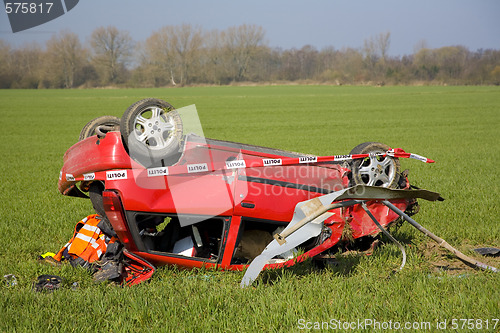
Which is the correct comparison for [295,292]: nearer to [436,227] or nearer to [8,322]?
[8,322]

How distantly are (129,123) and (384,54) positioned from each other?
11131 centimetres

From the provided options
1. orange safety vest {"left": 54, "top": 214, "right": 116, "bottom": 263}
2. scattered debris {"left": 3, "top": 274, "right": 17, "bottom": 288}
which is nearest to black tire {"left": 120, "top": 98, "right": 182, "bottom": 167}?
orange safety vest {"left": 54, "top": 214, "right": 116, "bottom": 263}

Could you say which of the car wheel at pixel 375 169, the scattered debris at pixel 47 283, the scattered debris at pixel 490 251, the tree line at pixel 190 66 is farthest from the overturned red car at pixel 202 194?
the tree line at pixel 190 66

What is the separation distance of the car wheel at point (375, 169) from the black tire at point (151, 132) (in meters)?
2.17

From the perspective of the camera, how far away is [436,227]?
21.6 feet

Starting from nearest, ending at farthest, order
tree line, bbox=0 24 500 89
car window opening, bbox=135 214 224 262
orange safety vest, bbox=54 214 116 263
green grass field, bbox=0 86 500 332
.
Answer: green grass field, bbox=0 86 500 332 → car window opening, bbox=135 214 224 262 → orange safety vest, bbox=54 214 116 263 → tree line, bbox=0 24 500 89

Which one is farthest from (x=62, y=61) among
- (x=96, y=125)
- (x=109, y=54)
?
(x=96, y=125)

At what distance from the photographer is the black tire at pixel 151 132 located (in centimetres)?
455

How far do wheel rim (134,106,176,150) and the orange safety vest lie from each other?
1.26 metres

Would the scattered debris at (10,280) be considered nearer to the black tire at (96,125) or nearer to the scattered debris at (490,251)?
the black tire at (96,125)

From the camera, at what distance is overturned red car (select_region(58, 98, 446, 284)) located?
4492 millimetres

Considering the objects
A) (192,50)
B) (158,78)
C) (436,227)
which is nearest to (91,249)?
(436,227)

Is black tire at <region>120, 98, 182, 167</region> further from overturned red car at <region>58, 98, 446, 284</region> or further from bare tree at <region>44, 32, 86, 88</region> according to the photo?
bare tree at <region>44, 32, 86, 88</region>

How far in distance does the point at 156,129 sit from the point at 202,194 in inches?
32.3
